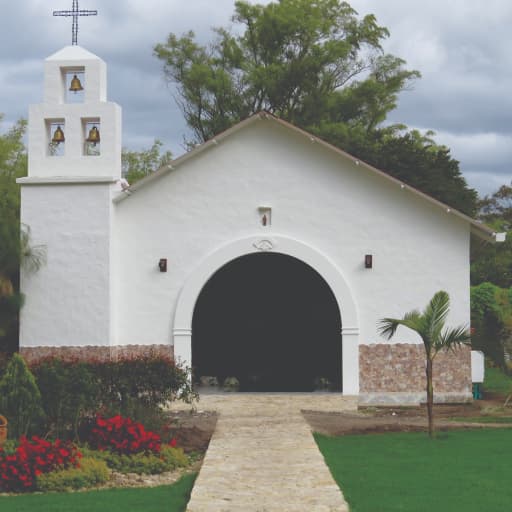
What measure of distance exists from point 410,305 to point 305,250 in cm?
247

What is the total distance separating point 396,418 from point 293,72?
32.0m

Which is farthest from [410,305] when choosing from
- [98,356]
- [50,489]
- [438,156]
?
[438,156]

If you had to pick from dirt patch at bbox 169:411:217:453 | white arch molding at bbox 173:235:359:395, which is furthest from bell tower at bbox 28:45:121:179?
dirt patch at bbox 169:411:217:453

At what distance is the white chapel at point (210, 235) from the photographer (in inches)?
814

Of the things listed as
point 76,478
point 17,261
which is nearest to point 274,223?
point 17,261

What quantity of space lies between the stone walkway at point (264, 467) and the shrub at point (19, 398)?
2511 millimetres

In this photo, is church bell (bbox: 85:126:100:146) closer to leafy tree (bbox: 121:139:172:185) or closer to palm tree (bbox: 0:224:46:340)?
palm tree (bbox: 0:224:46:340)

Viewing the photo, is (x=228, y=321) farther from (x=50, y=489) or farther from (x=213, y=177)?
(x=50, y=489)

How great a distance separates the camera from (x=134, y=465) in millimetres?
12539

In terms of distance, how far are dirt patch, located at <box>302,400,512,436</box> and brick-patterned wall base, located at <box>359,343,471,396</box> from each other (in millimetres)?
465

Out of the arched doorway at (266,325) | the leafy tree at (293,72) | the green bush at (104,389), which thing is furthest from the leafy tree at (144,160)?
the green bush at (104,389)

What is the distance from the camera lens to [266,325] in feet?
91.9

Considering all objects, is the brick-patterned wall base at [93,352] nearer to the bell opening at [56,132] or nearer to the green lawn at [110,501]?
the bell opening at [56,132]

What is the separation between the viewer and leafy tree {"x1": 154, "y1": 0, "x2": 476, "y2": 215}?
47.5m
